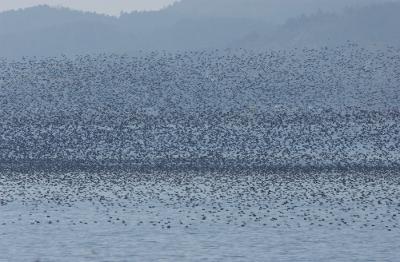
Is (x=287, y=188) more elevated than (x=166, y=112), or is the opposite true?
(x=287, y=188)

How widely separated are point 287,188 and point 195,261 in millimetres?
22115

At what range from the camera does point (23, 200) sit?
174 feet

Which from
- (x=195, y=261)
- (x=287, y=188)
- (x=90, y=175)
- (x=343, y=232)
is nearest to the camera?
(x=195, y=261)

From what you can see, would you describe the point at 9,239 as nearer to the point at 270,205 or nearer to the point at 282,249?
the point at 282,249

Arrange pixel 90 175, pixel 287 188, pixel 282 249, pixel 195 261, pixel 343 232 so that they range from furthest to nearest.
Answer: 1. pixel 90 175
2. pixel 287 188
3. pixel 343 232
4. pixel 282 249
5. pixel 195 261

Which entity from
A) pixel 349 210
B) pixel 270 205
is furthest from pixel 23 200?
pixel 349 210

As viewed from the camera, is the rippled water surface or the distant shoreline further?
the distant shoreline

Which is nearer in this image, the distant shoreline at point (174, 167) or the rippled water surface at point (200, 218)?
the rippled water surface at point (200, 218)

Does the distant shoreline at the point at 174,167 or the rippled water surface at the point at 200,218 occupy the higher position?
the rippled water surface at the point at 200,218

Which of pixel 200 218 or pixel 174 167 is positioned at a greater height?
pixel 200 218

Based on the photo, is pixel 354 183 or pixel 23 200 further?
pixel 354 183

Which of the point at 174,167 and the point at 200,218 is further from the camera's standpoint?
the point at 174,167

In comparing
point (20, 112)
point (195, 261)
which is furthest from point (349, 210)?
point (20, 112)

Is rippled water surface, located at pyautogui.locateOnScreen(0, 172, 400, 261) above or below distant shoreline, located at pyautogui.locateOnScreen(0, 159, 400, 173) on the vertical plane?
above
